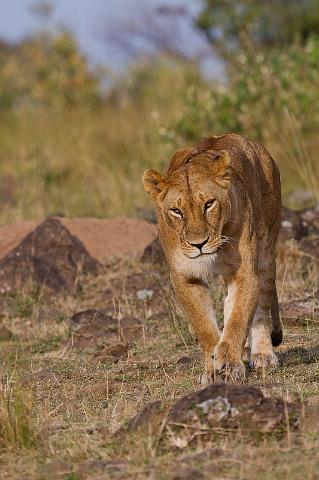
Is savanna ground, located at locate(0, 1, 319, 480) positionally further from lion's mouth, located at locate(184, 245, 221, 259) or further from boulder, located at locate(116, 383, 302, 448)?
lion's mouth, located at locate(184, 245, 221, 259)

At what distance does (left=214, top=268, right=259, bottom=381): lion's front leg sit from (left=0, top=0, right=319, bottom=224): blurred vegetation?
186 inches

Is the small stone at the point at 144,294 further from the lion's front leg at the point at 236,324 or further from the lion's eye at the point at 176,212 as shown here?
the lion's eye at the point at 176,212

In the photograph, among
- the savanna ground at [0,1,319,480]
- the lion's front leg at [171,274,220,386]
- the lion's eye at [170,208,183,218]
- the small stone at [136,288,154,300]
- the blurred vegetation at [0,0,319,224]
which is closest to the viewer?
the savanna ground at [0,1,319,480]

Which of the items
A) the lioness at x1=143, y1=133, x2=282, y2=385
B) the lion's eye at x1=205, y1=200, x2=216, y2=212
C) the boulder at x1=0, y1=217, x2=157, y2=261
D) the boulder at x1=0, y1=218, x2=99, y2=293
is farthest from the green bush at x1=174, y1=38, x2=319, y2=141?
the lion's eye at x1=205, y1=200, x2=216, y2=212

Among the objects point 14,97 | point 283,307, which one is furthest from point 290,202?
point 14,97

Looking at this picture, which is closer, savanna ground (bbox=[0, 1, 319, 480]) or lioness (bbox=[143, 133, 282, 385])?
savanna ground (bbox=[0, 1, 319, 480])

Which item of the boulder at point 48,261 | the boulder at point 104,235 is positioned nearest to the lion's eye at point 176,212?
the boulder at point 48,261

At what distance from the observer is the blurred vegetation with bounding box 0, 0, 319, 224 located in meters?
12.5

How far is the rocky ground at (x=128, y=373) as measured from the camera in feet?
13.8

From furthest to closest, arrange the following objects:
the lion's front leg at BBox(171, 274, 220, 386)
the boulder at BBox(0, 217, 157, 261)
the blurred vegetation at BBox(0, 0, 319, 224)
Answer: the blurred vegetation at BBox(0, 0, 319, 224) → the boulder at BBox(0, 217, 157, 261) → the lion's front leg at BBox(171, 274, 220, 386)

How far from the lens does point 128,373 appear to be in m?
6.16

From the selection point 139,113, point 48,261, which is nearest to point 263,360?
point 48,261

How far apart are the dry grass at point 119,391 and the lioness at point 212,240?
253 mm

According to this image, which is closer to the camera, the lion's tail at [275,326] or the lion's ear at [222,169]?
the lion's ear at [222,169]
